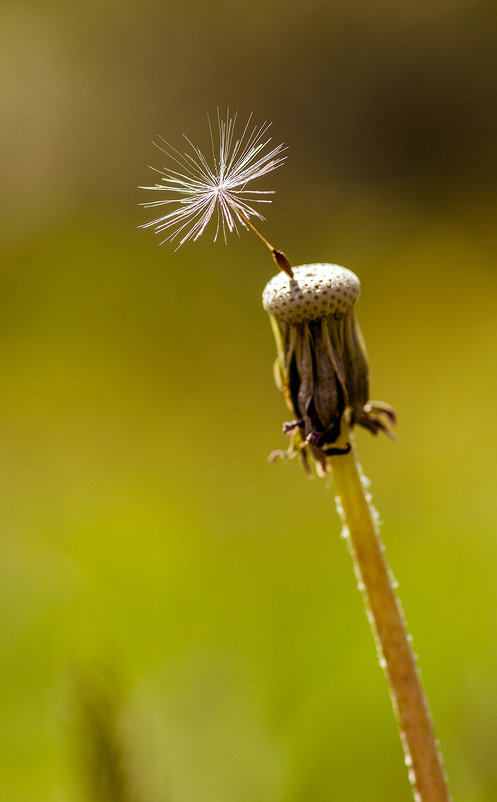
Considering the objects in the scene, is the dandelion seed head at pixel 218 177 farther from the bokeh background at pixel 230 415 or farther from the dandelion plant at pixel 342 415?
the bokeh background at pixel 230 415

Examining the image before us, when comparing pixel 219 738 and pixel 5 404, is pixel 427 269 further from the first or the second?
pixel 219 738

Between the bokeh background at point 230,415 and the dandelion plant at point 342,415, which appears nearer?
the dandelion plant at point 342,415

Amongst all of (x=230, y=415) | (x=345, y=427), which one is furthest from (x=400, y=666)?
(x=230, y=415)

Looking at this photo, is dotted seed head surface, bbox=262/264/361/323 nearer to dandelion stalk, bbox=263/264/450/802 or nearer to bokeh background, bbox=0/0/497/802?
dandelion stalk, bbox=263/264/450/802

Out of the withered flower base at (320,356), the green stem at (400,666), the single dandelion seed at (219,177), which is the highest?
the single dandelion seed at (219,177)

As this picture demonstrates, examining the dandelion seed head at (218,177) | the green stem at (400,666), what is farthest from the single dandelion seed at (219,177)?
the green stem at (400,666)

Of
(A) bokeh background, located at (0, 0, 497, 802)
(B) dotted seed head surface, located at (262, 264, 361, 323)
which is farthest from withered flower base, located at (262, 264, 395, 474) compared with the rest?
(A) bokeh background, located at (0, 0, 497, 802)

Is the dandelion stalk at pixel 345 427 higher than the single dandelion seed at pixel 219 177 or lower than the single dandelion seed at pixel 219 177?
lower

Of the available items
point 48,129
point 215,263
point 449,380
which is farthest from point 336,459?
point 48,129
